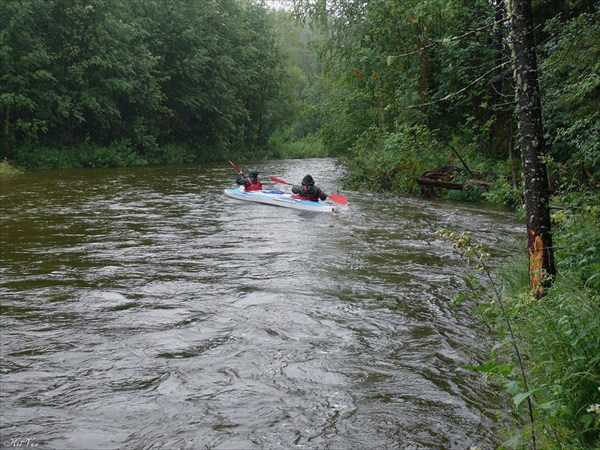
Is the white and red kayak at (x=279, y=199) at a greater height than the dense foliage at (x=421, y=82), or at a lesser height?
lesser

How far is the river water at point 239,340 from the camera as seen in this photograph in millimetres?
3850

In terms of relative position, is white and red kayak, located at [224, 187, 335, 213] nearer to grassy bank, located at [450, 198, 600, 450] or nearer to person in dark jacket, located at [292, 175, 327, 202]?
person in dark jacket, located at [292, 175, 327, 202]

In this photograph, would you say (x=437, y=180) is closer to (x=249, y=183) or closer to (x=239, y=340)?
(x=249, y=183)

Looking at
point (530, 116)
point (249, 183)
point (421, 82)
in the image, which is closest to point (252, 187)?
point (249, 183)

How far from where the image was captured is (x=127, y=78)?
31.0 m

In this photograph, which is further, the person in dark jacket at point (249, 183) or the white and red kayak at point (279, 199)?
the person in dark jacket at point (249, 183)

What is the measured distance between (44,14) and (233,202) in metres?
17.7

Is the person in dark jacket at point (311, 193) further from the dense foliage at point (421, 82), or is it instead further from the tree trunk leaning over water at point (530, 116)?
the tree trunk leaning over water at point (530, 116)

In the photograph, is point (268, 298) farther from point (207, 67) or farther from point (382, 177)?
point (207, 67)

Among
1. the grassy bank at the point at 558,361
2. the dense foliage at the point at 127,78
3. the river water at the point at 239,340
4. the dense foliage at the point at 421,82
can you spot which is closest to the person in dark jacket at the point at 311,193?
the river water at the point at 239,340

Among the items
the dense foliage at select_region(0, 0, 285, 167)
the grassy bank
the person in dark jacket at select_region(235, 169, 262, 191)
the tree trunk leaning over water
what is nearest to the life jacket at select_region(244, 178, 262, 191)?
the person in dark jacket at select_region(235, 169, 262, 191)

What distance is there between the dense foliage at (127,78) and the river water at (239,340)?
17.8m

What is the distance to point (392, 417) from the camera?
4.02 meters

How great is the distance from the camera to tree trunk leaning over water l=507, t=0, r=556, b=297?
4770 millimetres
